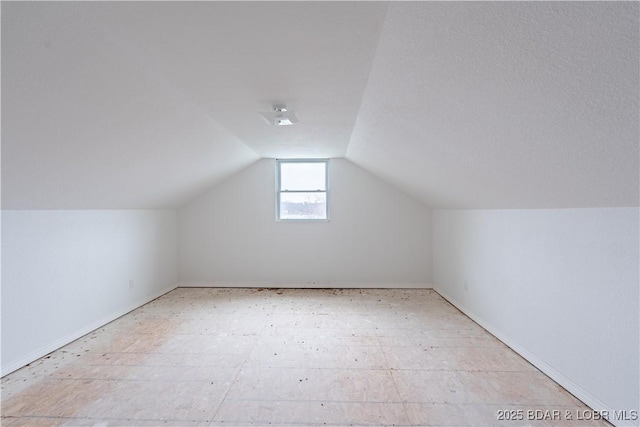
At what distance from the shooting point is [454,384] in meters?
2.15

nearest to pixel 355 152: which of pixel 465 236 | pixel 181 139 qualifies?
pixel 465 236

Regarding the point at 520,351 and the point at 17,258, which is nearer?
the point at 17,258

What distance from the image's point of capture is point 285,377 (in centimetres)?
225

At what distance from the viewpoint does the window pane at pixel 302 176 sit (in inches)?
196

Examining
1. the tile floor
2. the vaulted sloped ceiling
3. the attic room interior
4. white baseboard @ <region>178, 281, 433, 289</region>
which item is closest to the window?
the attic room interior

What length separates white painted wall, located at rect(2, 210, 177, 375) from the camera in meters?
2.34

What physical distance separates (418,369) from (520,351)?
0.96 meters

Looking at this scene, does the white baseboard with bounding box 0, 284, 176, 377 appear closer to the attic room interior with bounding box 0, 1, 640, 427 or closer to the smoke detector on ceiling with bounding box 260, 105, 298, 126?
the attic room interior with bounding box 0, 1, 640, 427

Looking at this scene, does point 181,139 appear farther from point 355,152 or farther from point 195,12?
point 355,152

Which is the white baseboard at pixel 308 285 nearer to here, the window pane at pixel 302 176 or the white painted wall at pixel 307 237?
the white painted wall at pixel 307 237

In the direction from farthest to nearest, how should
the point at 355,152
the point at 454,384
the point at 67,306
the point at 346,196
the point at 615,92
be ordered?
the point at 346,196
the point at 355,152
the point at 67,306
the point at 454,384
the point at 615,92

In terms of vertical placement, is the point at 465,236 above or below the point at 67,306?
above

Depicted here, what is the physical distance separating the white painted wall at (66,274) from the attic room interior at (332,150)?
0.02m

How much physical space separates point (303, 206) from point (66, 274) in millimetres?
3126
